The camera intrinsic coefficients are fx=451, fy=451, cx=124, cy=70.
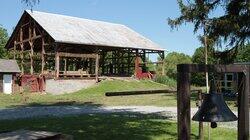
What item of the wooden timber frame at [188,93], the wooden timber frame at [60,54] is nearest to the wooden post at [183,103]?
the wooden timber frame at [188,93]

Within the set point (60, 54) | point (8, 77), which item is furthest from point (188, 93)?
point (8, 77)

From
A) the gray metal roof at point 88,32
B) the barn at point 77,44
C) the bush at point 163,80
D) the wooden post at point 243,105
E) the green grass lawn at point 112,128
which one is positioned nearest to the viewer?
the wooden post at point 243,105

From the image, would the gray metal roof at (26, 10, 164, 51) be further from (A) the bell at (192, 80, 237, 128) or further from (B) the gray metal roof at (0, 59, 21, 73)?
(A) the bell at (192, 80, 237, 128)

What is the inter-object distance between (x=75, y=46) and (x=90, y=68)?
4386mm

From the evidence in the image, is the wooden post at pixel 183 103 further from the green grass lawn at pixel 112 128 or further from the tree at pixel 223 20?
the tree at pixel 223 20

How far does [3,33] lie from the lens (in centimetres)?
8256

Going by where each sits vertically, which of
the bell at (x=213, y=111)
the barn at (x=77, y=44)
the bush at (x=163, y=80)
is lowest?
the bush at (x=163, y=80)

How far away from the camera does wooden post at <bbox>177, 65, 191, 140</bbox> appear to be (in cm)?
522

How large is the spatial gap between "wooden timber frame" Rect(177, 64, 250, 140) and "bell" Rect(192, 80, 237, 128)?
162mm

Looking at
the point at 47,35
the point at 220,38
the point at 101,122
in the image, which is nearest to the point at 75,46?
the point at 47,35

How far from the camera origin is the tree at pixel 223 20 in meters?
28.3

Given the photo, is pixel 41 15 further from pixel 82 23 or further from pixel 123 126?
pixel 123 126

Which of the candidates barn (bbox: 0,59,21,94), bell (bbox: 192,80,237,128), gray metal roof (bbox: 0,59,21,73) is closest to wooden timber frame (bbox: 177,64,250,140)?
bell (bbox: 192,80,237,128)

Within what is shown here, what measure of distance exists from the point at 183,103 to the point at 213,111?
1.20ft
